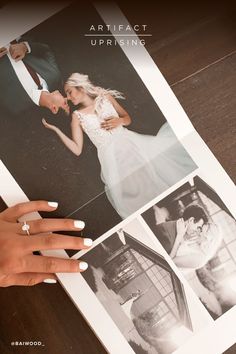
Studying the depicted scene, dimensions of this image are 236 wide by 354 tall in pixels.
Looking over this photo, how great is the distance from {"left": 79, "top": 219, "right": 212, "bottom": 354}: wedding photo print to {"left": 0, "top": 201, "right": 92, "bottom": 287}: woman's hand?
30 millimetres

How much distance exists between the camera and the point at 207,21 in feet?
1.74

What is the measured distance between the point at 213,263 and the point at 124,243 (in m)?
0.11

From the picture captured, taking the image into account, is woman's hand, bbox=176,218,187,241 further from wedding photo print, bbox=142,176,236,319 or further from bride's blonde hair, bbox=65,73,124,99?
bride's blonde hair, bbox=65,73,124,99

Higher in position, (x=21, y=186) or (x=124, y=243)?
(x=21, y=186)

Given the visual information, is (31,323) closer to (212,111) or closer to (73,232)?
(73,232)

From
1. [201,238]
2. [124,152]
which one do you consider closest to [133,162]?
[124,152]

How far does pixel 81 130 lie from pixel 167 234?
163 mm

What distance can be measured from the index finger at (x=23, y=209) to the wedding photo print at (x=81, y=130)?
0.01 m

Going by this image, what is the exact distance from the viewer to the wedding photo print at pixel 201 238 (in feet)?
1.63

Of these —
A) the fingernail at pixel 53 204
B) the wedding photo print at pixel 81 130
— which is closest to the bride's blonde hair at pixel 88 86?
the wedding photo print at pixel 81 130

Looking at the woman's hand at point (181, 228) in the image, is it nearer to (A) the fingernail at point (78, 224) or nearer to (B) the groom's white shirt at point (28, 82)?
(A) the fingernail at point (78, 224)

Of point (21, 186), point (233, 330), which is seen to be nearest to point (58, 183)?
point (21, 186)

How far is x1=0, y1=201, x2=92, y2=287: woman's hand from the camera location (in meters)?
0.48

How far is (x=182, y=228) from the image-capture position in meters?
0.50
